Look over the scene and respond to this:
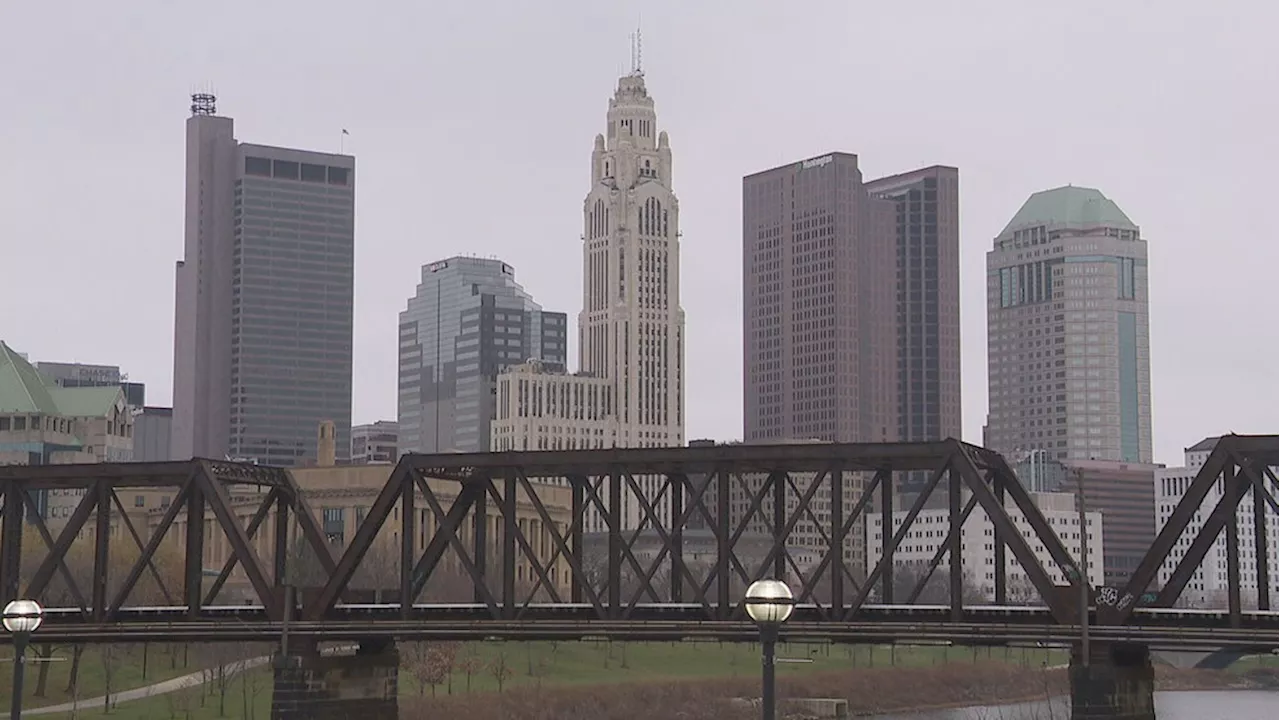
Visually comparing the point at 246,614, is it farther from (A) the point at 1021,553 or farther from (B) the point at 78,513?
(A) the point at 1021,553

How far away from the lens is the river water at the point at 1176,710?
147250mm

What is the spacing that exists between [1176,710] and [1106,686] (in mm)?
85536

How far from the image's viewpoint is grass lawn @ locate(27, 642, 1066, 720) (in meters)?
120

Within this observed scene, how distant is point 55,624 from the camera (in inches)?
3804

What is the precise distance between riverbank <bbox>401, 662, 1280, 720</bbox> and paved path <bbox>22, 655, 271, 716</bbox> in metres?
12.2

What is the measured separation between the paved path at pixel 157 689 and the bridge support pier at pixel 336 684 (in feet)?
92.3

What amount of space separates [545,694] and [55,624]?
149 feet

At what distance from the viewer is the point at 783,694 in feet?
504

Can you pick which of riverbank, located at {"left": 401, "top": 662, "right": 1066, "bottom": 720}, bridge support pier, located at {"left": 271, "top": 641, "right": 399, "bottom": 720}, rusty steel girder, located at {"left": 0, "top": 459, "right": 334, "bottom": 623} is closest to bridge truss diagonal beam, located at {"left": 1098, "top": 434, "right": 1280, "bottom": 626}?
bridge support pier, located at {"left": 271, "top": 641, "right": 399, "bottom": 720}

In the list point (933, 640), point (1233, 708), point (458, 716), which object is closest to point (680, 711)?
point (458, 716)

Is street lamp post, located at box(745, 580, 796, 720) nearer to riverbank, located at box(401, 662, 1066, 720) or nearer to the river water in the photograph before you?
riverbank, located at box(401, 662, 1066, 720)

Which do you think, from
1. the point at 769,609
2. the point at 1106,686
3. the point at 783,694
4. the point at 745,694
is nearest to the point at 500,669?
the point at 745,694

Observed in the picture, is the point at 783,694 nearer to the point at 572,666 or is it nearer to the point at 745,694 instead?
the point at 745,694

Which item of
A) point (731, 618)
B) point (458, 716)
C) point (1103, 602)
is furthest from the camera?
point (458, 716)
